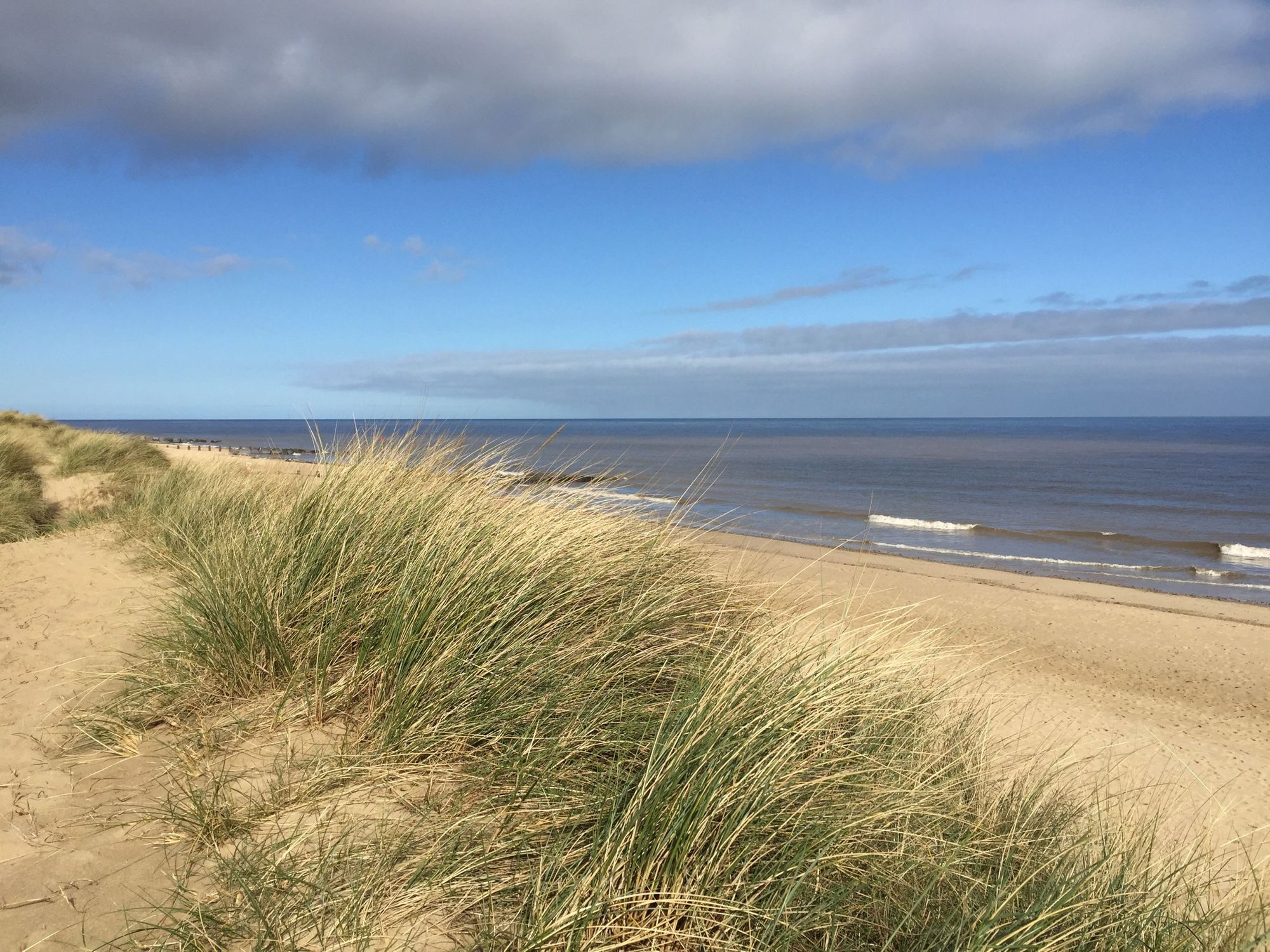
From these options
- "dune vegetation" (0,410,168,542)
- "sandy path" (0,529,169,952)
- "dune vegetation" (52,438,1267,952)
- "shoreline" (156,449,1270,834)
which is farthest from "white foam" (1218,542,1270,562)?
"dune vegetation" (0,410,168,542)

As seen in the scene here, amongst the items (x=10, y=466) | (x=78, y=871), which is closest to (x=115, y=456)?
(x=10, y=466)

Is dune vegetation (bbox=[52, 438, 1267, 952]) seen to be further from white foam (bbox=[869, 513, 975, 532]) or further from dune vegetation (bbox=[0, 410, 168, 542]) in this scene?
white foam (bbox=[869, 513, 975, 532])

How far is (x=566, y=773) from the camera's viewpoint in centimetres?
293

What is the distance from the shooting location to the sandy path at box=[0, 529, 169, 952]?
2.43 meters

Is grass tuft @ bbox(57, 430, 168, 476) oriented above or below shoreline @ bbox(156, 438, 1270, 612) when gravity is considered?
above

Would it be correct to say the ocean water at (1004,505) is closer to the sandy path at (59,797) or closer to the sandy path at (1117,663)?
the sandy path at (1117,663)

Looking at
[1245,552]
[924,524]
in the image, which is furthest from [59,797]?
[924,524]

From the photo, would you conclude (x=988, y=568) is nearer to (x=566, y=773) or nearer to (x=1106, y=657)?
(x=1106, y=657)

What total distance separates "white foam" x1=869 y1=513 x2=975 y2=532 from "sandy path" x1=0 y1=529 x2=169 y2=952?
18.9 m

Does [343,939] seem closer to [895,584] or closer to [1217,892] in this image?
[1217,892]

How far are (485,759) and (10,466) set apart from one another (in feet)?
48.8

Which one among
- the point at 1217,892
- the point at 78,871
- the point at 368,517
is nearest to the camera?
the point at 78,871

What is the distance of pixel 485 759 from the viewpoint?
3002 mm

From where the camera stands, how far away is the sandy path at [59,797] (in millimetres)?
2432
